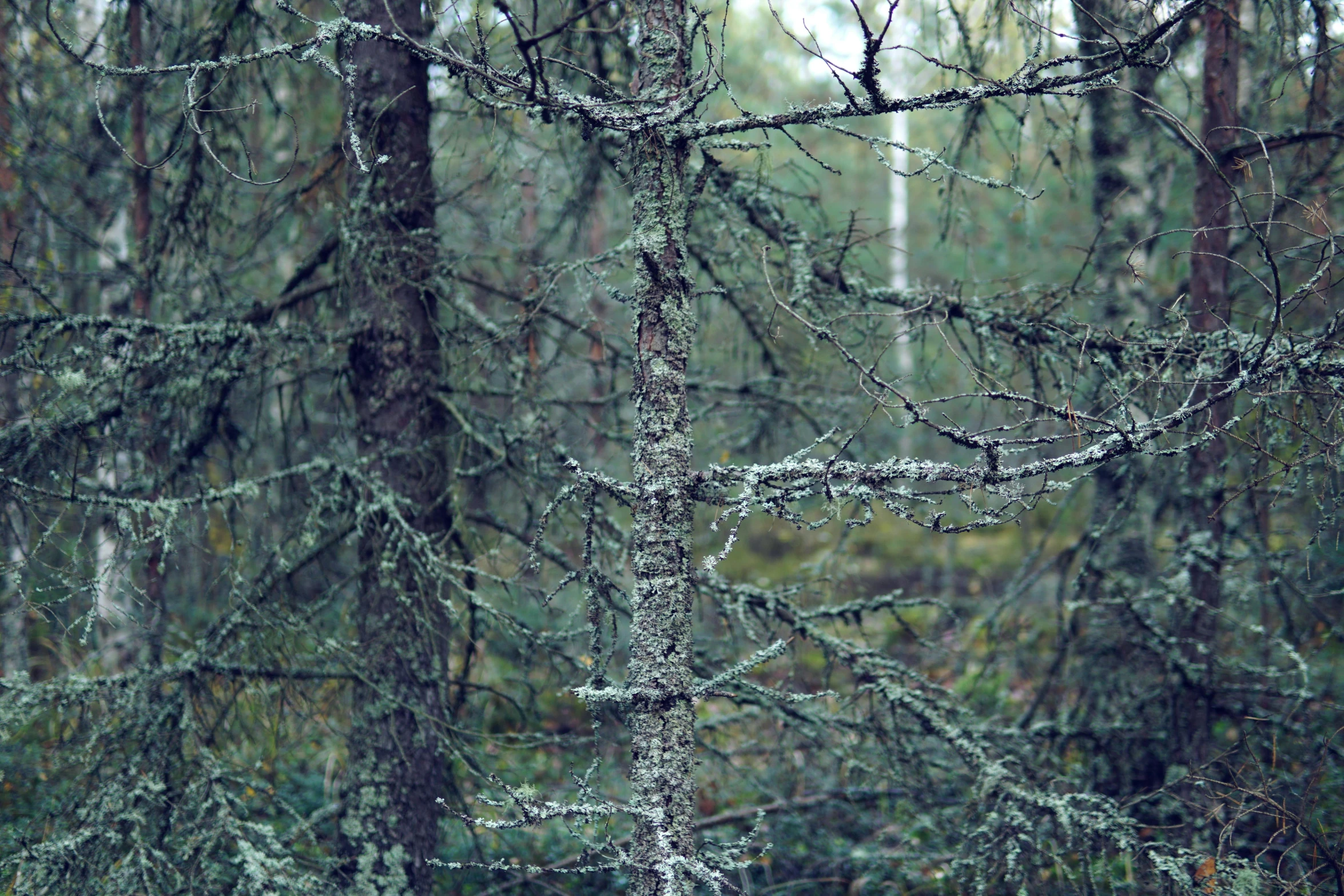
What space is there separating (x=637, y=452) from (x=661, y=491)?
20 centimetres

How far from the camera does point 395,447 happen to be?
467cm

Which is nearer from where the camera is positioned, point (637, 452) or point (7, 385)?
point (637, 452)

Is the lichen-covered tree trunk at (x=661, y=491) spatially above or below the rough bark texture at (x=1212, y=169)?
below

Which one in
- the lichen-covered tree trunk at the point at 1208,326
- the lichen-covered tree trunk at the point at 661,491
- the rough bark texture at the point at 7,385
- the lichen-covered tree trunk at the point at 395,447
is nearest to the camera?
the lichen-covered tree trunk at the point at 661,491

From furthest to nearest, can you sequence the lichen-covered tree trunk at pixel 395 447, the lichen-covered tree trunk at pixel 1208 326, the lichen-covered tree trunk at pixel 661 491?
the lichen-covered tree trunk at pixel 1208 326, the lichen-covered tree trunk at pixel 395 447, the lichen-covered tree trunk at pixel 661 491

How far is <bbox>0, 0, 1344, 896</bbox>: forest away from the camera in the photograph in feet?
10.7

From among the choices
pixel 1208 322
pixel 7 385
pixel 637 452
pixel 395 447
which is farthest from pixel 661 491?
pixel 7 385

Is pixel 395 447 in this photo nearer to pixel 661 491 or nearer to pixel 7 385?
pixel 661 491

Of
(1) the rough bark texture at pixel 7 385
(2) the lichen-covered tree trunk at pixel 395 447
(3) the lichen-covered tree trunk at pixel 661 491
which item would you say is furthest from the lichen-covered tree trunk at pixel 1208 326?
(1) the rough bark texture at pixel 7 385

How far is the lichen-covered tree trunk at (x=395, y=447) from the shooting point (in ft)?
14.7

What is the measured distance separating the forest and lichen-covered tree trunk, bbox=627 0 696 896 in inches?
0.7

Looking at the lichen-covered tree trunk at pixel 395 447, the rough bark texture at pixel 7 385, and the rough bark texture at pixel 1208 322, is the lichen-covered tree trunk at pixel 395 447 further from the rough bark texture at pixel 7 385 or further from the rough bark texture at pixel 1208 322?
the rough bark texture at pixel 1208 322

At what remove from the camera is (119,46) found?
4699 millimetres

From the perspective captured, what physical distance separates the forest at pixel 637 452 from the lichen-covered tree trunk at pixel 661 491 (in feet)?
0.06
